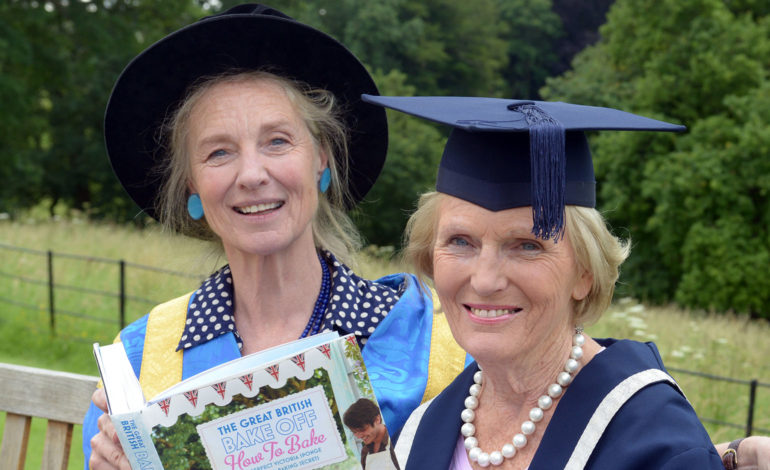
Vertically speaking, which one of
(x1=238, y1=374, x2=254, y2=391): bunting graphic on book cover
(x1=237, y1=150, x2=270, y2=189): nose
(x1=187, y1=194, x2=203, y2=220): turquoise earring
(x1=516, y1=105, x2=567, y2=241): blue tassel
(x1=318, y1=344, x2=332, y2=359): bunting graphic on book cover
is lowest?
(x1=238, y1=374, x2=254, y2=391): bunting graphic on book cover

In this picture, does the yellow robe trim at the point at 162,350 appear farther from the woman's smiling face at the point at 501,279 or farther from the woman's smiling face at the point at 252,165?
the woman's smiling face at the point at 501,279

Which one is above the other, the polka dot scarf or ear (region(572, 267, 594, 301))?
ear (region(572, 267, 594, 301))

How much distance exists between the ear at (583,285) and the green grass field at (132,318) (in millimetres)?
4926

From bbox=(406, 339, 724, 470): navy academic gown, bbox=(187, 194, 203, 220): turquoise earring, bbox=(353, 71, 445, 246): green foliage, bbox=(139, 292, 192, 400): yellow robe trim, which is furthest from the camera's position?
bbox=(353, 71, 445, 246): green foliage

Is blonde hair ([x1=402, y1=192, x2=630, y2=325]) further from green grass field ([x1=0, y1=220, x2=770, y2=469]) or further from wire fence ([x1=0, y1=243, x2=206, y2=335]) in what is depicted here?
wire fence ([x1=0, y1=243, x2=206, y2=335])

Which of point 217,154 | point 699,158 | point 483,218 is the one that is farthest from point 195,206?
point 699,158

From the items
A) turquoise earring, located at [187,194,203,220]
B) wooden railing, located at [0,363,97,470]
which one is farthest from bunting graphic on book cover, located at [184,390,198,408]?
wooden railing, located at [0,363,97,470]

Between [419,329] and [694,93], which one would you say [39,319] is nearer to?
[419,329]

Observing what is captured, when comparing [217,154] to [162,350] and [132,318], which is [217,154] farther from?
[132,318]

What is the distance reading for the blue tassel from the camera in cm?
170

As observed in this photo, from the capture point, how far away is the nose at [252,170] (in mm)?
2352

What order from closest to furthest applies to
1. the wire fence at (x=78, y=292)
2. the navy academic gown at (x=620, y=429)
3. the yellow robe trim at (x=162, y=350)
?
the navy academic gown at (x=620, y=429) → the yellow robe trim at (x=162, y=350) → the wire fence at (x=78, y=292)

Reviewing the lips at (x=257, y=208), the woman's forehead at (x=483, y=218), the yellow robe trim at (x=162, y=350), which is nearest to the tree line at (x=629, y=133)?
the yellow robe trim at (x=162, y=350)

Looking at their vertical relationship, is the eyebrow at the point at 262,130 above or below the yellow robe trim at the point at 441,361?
above
